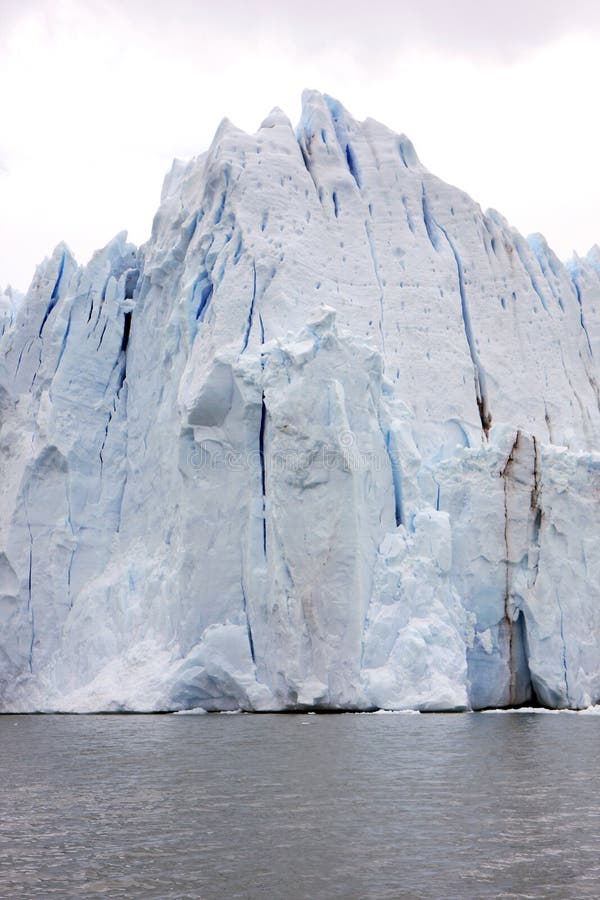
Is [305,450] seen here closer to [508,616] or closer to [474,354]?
[508,616]

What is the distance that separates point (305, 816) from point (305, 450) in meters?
9.74

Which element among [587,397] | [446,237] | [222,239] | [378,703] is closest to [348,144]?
[446,237]

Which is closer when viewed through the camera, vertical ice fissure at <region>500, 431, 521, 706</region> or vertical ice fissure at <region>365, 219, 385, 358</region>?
vertical ice fissure at <region>500, 431, 521, 706</region>

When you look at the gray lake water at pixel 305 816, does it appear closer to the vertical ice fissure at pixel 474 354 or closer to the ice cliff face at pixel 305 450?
the ice cliff face at pixel 305 450

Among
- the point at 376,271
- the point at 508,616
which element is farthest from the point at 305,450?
the point at 376,271

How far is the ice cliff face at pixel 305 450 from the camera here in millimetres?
16672

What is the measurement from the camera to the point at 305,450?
664 inches

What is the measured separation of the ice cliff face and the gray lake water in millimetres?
4211

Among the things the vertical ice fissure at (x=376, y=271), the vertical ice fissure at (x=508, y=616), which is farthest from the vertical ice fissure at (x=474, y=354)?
the vertical ice fissure at (x=508, y=616)

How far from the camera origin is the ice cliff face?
16672 mm

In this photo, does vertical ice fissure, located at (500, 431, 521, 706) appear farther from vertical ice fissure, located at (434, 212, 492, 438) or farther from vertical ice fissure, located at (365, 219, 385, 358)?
vertical ice fissure, located at (365, 219, 385, 358)

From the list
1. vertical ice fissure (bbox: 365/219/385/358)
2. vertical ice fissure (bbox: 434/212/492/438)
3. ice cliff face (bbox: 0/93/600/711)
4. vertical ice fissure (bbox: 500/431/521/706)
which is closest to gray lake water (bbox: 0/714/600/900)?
ice cliff face (bbox: 0/93/600/711)

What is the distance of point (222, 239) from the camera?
20078mm

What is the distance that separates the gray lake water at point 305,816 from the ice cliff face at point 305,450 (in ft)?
13.8
